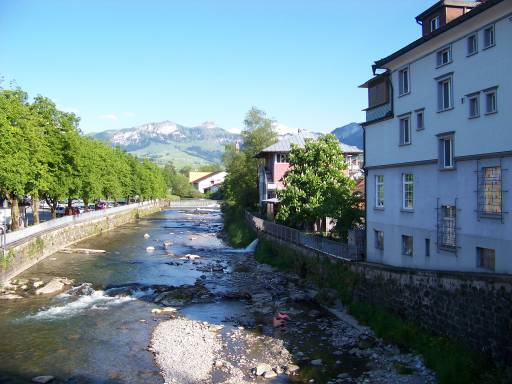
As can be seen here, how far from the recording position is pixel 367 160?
32.0 metres

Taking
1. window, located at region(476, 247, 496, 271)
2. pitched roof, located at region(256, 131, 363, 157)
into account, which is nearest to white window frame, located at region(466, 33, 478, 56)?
window, located at region(476, 247, 496, 271)

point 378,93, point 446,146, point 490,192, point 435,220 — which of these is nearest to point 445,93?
point 446,146

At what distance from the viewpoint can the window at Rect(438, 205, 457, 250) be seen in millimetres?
23297

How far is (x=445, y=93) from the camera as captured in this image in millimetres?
24109

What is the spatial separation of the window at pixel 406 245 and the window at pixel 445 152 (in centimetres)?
500

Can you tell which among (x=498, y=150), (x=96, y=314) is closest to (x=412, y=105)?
(x=498, y=150)

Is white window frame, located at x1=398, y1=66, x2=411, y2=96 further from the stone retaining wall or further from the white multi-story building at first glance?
the stone retaining wall

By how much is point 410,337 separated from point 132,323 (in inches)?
584

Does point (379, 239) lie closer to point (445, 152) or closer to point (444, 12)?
point (445, 152)

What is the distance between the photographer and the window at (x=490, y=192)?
67.5 ft

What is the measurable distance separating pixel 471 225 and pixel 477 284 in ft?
11.5

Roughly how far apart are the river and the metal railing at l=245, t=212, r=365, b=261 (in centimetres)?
331

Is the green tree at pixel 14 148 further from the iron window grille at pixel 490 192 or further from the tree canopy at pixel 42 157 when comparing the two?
the iron window grille at pixel 490 192

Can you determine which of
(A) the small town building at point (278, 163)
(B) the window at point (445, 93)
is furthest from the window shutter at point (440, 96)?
(A) the small town building at point (278, 163)
